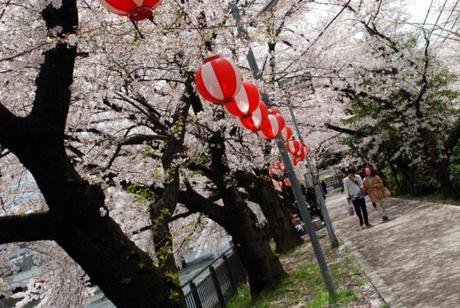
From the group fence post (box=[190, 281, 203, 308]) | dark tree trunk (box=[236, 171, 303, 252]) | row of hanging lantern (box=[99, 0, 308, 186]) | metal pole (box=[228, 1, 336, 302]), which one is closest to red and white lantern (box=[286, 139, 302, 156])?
dark tree trunk (box=[236, 171, 303, 252])

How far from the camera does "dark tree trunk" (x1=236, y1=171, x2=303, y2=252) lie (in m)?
15.8

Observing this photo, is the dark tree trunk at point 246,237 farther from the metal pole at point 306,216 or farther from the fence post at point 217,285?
the metal pole at point 306,216

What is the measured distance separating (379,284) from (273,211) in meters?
9.01

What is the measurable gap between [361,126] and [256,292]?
477 inches

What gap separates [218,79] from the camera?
5.49m

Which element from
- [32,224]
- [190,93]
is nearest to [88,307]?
[190,93]

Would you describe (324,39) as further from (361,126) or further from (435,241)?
(435,241)

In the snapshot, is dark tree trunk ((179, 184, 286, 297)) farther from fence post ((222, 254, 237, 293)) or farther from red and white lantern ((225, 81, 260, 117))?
red and white lantern ((225, 81, 260, 117))

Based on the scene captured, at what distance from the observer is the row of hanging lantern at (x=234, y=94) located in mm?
5508

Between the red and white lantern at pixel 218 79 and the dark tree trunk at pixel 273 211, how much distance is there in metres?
9.34

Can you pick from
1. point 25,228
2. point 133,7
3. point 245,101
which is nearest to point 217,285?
Answer: point 245,101

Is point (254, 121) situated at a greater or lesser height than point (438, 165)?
greater

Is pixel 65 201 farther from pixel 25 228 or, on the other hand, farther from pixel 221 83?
pixel 221 83

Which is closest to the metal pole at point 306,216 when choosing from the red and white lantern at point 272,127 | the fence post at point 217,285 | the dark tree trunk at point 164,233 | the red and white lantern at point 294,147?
the red and white lantern at point 272,127
